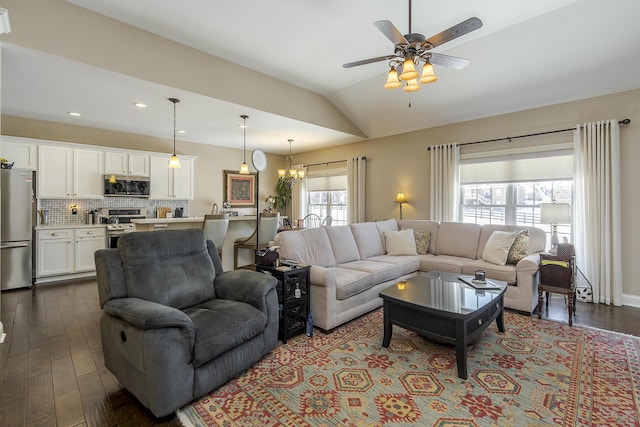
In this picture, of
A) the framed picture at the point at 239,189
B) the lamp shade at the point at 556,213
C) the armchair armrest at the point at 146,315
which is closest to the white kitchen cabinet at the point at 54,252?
the framed picture at the point at 239,189

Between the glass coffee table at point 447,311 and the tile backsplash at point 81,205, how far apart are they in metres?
5.49

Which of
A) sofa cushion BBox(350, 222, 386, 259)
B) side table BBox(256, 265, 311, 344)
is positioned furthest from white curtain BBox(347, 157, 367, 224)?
side table BBox(256, 265, 311, 344)

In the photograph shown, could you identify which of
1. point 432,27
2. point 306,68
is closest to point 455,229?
point 432,27

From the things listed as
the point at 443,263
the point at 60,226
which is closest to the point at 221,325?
the point at 443,263

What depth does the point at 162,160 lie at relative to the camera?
6.11 m

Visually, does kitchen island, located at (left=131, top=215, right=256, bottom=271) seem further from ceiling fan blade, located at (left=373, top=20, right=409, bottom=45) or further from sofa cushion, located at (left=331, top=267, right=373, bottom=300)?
ceiling fan blade, located at (left=373, top=20, right=409, bottom=45)

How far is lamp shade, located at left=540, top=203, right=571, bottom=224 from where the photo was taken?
3.59 metres

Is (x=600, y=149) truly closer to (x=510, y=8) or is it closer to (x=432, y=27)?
(x=510, y=8)

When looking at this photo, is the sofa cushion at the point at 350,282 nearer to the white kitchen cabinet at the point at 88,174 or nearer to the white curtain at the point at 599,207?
the white curtain at the point at 599,207

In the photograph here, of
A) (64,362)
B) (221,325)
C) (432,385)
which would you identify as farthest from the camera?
(64,362)

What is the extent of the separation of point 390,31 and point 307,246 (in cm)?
233

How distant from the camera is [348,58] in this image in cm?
394

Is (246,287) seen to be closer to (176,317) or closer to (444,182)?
(176,317)

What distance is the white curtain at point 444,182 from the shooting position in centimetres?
518
